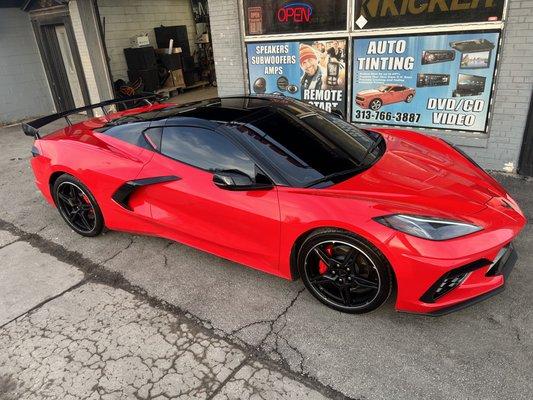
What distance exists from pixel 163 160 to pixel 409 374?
8.18 feet

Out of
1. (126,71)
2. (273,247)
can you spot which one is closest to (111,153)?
(273,247)

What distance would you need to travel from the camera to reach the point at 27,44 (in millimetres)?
10719

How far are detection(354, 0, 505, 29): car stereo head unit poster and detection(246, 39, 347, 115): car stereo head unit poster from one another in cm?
50

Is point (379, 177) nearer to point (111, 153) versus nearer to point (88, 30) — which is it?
point (111, 153)

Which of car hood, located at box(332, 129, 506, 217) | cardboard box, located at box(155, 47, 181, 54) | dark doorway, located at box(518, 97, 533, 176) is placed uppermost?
cardboard box, located at box(155, 47, 181, 54)

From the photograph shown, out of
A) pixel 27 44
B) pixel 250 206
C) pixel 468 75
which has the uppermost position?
pixel 27 44

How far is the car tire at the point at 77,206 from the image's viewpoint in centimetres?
417

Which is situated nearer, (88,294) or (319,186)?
(319,186)

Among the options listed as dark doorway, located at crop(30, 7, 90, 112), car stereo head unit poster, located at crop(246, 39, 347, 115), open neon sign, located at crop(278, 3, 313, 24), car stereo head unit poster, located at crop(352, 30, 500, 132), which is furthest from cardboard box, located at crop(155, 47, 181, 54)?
car stereo head unit poster, located at crop(352, 30, 500, 132)

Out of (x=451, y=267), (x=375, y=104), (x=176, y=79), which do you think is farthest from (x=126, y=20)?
(x=451, y=267)

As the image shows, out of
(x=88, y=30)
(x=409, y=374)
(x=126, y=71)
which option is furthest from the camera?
(x=126, y=71)

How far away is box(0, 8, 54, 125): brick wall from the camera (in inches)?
408

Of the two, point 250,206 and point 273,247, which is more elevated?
point 250,206

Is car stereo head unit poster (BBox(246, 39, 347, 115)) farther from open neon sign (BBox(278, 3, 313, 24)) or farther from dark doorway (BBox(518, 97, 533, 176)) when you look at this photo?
dark doorway (BBox(518, 97, 533, 176))
